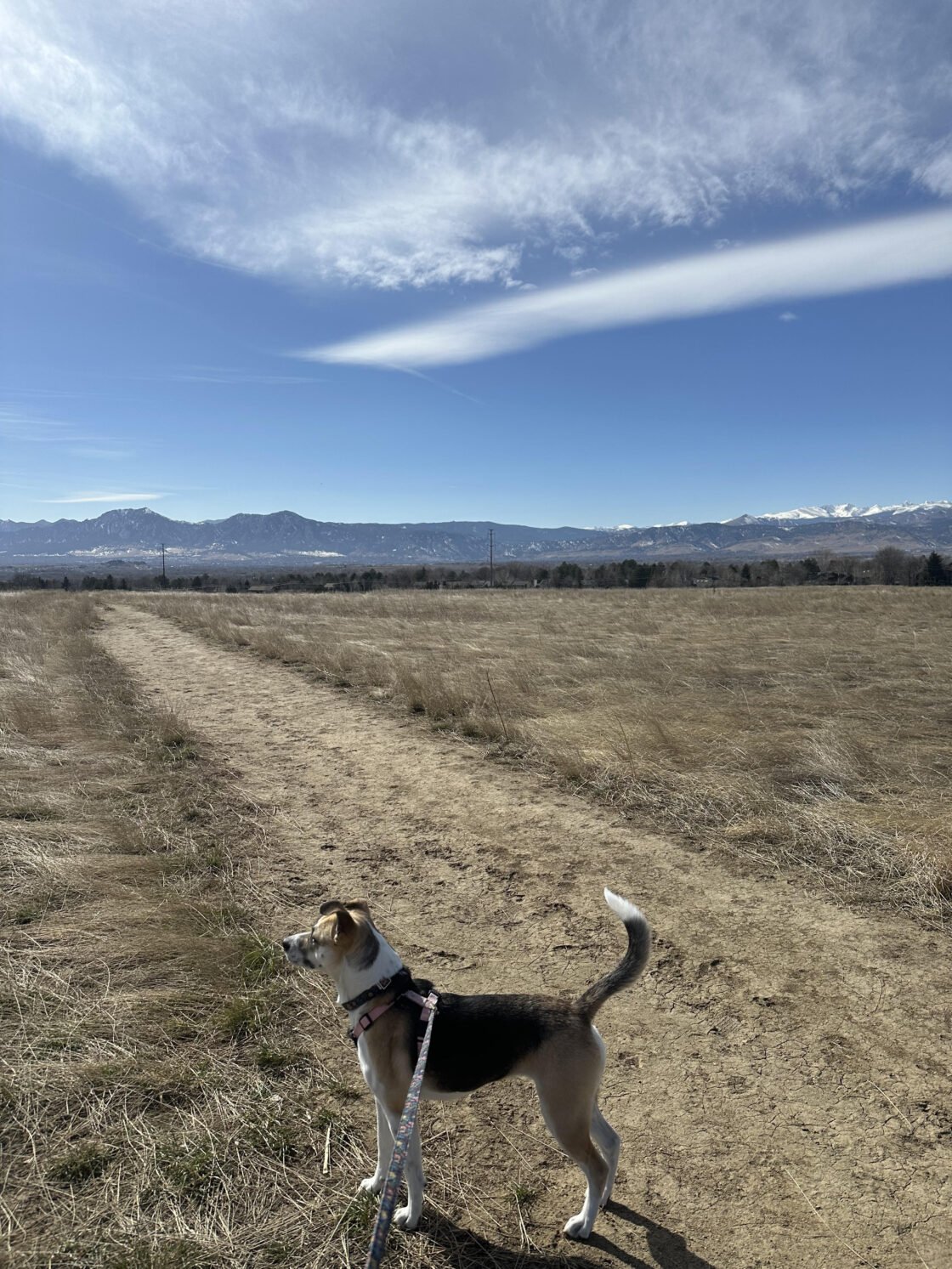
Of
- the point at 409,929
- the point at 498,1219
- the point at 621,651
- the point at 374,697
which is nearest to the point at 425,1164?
the point at 498,1219

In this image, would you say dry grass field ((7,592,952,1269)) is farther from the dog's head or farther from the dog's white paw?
the dog's head

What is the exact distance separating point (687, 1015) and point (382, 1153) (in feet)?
6.78

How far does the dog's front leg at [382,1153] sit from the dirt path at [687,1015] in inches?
15.7

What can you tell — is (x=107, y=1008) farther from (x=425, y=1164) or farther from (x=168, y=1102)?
(x=425, y=1164)

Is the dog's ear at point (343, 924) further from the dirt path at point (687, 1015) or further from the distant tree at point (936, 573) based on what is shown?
the distant tree at point (936, 573)

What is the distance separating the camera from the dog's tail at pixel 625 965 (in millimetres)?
2914

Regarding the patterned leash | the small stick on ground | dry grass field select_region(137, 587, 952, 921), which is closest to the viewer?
the patterned leash

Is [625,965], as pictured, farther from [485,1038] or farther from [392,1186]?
[392,1186]

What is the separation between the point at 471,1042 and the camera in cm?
280

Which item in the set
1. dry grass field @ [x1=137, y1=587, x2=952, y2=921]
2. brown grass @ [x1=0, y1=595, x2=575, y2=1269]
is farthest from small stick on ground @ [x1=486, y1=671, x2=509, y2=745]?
brown grass @ [x1=0, y1=595, x2=575, y2=1269]

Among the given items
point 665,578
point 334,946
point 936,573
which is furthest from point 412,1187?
point 665,578

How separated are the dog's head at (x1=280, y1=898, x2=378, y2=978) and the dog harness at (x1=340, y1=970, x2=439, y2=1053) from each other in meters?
0.11

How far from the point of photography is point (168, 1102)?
11.1 ft

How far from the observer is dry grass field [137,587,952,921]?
21.1 ft
